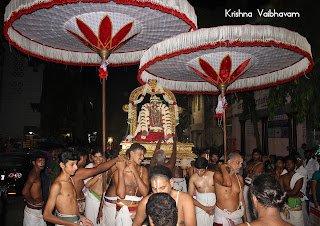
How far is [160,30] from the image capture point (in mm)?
6477

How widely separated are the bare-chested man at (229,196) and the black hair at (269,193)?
249 centimetres

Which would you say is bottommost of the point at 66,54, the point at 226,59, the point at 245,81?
the point at 245,81

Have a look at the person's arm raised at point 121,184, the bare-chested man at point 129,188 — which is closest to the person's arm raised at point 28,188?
the bare-chested man at point 129,188

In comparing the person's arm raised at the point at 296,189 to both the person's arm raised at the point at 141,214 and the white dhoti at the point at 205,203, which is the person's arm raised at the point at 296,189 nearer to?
the white dhoti at the point at 205,203

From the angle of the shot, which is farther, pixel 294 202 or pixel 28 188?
pixel 294 202

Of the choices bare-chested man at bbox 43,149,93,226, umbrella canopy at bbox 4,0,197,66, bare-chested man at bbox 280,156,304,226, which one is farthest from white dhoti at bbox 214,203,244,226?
umbrella canopy at bbox 4,0,197,66

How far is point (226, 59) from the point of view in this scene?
6672mm

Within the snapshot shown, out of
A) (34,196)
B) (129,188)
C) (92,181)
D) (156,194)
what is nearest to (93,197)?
(92,181)

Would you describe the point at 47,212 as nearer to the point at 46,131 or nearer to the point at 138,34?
the point at 138,34

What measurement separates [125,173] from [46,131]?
3241 cm

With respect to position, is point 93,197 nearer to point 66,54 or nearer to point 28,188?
point 28,188

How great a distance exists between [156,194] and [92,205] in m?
4.33

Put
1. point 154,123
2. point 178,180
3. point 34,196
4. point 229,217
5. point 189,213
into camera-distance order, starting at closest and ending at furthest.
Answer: point 189,213, point 229,217, point 34,196, point 178,180, point 154,123

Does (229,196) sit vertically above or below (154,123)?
below
